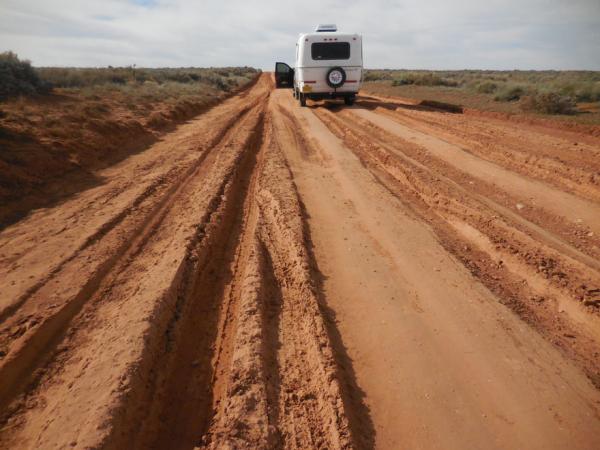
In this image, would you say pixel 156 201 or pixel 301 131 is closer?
pixel 156 201

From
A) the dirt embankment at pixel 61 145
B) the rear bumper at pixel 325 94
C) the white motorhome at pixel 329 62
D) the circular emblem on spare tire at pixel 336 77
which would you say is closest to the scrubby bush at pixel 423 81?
the rear bumper at pixel 325 94

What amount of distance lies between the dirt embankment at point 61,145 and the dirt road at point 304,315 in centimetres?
78

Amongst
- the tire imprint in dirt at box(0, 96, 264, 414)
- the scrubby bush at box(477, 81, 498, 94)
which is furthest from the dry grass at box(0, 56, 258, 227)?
the scrubby bush at box(477, 81, 498, 94)

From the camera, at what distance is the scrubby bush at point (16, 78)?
1398 cm

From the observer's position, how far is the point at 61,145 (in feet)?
25.3

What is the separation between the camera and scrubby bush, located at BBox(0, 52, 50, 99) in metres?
14.0

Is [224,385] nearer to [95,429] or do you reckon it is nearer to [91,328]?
[95,429]

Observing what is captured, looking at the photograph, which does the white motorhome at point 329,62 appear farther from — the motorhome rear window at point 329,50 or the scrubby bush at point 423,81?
the scrubby bush at point 423,81

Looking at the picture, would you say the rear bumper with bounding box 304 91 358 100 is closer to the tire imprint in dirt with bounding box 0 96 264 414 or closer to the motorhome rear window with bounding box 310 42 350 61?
the motorhome rear window with bounding box 310 42 350 61

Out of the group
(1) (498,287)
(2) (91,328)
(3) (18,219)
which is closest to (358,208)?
(1) (498,287)

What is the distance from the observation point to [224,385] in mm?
2631

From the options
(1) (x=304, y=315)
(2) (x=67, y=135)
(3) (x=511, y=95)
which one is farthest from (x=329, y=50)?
(1) (x=304, y=315)

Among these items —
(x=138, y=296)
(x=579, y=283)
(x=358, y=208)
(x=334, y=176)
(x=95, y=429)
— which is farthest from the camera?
(x=334, y=176)

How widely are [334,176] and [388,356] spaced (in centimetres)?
457
